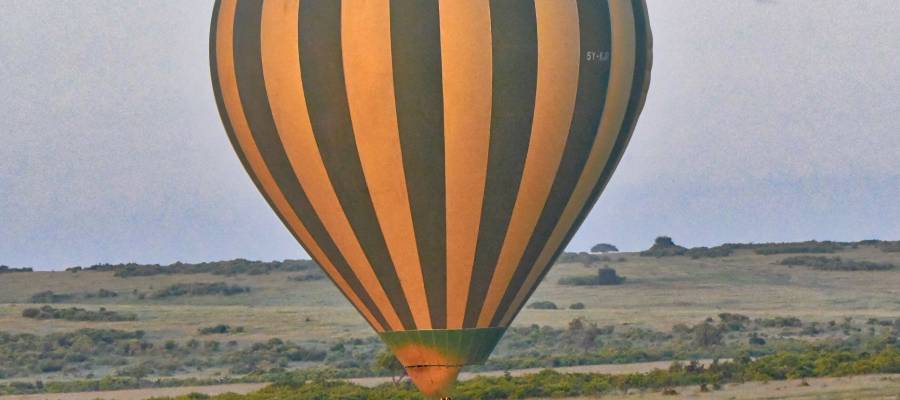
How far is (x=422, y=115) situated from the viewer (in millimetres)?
27375

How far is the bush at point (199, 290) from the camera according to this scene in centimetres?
9077

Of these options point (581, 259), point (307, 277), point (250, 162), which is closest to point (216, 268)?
point (307, 277)

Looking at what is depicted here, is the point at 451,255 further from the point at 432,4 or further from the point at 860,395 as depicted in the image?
the point at 860,395

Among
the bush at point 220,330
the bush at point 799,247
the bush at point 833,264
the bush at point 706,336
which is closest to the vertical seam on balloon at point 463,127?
the bush at point 706,336

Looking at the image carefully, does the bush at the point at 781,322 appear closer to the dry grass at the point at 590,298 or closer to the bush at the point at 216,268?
the dry grass at the point at 590,298

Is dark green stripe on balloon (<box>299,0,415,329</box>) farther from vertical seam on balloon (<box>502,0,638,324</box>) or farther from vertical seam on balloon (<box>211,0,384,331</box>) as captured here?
vertical seam on balloon (<box>502,0,638,324</box>)

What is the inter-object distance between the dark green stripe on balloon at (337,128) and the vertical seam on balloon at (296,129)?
0.53 feet

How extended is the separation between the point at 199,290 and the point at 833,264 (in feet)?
99.5

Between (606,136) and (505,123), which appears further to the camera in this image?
(606,136)

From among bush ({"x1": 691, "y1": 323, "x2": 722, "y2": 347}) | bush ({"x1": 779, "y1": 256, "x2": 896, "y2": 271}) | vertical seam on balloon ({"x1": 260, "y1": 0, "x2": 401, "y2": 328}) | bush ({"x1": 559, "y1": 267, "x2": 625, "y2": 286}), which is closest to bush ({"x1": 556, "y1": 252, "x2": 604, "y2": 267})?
bush ({"x1": 559, "y1": 267, "x2": 625, "y2": 286})

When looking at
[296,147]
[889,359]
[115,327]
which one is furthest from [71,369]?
[296,147]

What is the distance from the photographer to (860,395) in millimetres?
47219

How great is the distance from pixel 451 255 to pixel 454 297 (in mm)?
639

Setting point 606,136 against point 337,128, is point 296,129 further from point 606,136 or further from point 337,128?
point 606,136
